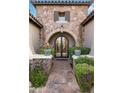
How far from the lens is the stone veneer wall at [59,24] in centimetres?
1823

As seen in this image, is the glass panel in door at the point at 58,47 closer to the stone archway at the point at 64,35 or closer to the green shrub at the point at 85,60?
the stone archway at the point at 64,35

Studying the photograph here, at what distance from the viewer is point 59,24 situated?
18344mm

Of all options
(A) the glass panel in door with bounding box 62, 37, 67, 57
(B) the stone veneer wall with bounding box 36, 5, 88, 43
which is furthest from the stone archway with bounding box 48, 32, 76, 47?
(B) the stone veneer wall with bounding box 36, 5, 88, 43

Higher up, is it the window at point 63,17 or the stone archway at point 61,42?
the window at point 63,17

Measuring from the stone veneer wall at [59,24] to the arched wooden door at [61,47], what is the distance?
57.1 inches

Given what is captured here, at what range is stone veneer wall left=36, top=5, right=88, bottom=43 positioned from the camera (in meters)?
18.2

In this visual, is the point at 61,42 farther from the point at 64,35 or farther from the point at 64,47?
the point at 64,35

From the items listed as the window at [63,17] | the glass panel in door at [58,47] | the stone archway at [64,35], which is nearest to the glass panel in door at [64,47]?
the glass panel in door at [58,47]

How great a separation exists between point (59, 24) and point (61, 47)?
243cm

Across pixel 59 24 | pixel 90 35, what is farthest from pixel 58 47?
pixel 90 35

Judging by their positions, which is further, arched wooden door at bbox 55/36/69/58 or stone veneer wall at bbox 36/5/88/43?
arched wooden door at bbox 55/36/69/58

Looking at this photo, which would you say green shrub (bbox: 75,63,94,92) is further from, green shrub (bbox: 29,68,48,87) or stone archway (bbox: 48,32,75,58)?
stone archway (bbox: 48,32,75,58)

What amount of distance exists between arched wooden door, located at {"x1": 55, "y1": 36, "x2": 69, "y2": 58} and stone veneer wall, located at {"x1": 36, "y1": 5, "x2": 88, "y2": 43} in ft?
4.76
